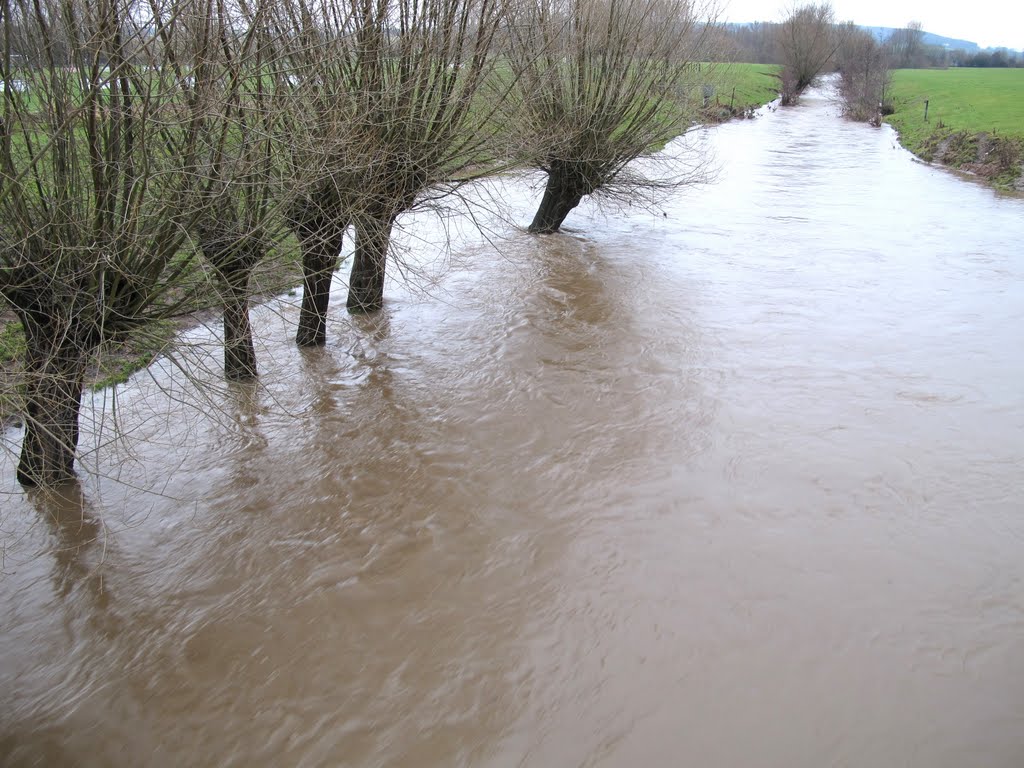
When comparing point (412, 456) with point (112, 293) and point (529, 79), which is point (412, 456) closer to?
point (112, 293)

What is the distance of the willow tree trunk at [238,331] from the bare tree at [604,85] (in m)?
6.49

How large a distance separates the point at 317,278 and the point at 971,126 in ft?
92.6

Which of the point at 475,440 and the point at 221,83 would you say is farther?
the point at 475,440

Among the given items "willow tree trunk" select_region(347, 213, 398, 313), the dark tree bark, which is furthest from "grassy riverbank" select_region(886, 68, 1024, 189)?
the dark tree bark

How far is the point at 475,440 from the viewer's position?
852cm

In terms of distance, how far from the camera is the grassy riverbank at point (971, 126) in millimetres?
23438

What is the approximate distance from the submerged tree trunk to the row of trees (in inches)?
162

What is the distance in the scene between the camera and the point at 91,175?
610 cm

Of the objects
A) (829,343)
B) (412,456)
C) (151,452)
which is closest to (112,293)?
(151,452)

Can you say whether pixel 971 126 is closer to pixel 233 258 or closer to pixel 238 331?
pixel 238 331

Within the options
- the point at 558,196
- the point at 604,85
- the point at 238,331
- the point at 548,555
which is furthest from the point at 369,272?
the point at 548,555

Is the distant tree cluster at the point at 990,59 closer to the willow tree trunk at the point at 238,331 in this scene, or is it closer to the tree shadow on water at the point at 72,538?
the willow tree trunk at the point at 238,331

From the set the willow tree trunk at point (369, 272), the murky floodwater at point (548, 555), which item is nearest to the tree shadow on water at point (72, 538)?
the murky floodwater at point (548, 555)

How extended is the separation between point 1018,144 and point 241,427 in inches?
1003
